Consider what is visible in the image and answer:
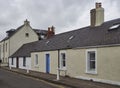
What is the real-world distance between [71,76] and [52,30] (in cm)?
1455

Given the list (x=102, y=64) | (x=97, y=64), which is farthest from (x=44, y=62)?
(x=102, y=64)

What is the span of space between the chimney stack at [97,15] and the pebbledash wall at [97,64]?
3145mm

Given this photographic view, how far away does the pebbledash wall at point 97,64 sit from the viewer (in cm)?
1568

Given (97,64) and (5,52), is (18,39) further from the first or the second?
(97,64)

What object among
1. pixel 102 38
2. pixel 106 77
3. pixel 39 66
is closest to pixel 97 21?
pixel 102 38

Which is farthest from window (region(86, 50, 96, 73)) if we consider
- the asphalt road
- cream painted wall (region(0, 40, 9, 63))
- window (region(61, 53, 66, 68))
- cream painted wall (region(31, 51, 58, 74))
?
cream painted wall (region(0, 40, 9, 63))

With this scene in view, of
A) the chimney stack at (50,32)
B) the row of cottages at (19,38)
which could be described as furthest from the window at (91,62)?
the row of cottages at (19,38)

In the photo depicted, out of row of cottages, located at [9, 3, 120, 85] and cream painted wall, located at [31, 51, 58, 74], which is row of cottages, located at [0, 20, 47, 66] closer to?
cream painted wall, located at [31, 51, 58, 74]

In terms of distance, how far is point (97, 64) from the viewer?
57.5ft

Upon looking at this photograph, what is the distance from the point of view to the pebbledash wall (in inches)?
617

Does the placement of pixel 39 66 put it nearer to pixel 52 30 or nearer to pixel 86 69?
pixel 52 30

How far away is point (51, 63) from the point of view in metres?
26.0

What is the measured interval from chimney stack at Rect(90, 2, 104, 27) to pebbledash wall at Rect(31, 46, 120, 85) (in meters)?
3.14

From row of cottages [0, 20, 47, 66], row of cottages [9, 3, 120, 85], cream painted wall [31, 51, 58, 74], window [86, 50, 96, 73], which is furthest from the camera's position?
Answer: row of cottages [0, 20, 47, 66]
